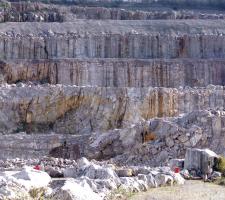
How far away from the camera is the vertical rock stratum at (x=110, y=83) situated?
2986 centimetres

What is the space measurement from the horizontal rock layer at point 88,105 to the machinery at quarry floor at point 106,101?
0.05 meters

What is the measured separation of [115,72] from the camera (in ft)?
153

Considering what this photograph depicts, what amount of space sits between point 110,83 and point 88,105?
7310 millimetres

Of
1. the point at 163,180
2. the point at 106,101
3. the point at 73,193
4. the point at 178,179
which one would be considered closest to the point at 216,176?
the point at 178,179

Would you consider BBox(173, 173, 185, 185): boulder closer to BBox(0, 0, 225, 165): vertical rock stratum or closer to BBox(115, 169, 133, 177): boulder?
BBox(115, 169, 133, 177): boulder

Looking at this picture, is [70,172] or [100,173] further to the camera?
[70,172]

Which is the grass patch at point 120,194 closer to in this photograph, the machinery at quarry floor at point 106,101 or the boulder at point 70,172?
the machinery at quarry floor at point 106,101

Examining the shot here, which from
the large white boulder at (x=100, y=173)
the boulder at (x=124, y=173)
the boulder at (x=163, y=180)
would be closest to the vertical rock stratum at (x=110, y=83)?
the boulder at (x=124, y=173)

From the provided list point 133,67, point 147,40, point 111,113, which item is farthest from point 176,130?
point 147,40

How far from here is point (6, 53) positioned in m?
47.7

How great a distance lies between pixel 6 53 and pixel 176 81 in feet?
30.9

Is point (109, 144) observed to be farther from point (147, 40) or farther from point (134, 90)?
point (147, 40)

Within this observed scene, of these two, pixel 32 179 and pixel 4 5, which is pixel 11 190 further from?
pixel 4 5

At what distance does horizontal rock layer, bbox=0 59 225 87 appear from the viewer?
150 ft
